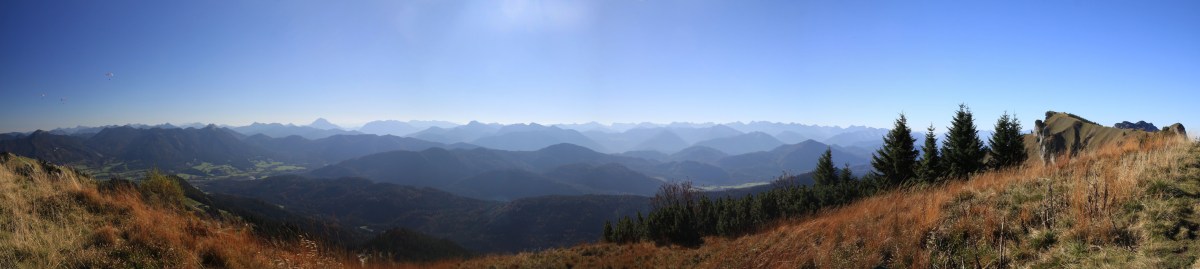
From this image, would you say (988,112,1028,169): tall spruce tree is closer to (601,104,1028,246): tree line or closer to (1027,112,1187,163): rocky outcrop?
(601,104,1028,246): tree line

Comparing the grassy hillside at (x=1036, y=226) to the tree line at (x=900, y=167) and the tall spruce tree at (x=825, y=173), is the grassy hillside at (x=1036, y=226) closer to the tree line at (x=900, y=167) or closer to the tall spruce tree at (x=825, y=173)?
the tree line at (x=900, y=167)

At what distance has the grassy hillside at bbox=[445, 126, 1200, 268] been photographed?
4422mm

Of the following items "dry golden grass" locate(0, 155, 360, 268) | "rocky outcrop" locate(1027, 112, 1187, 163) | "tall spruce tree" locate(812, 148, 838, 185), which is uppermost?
"rocky outcrop" locate(1027, 112, 1187, 163)

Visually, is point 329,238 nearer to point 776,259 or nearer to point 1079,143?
point 776,259

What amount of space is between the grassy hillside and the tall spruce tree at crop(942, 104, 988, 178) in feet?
71.2

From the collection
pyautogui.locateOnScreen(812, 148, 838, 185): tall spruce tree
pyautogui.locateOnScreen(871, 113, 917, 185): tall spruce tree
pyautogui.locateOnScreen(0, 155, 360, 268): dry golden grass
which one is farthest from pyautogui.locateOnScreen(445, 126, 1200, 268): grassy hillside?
pyautogui.locateOnScreen(812, 148, 838, 185): tall spruce tree

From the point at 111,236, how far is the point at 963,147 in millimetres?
37549

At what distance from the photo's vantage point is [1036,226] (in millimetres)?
5371

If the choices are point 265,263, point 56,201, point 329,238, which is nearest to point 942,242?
point 265,263

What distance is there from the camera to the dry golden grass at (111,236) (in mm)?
5520

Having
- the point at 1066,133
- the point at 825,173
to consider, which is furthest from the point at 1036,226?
the point at 1066,133

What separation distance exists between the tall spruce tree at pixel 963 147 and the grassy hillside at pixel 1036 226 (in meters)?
21.7

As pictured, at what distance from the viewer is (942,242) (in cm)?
579

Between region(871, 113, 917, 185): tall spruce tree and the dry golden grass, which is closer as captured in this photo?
the dry golden grass
